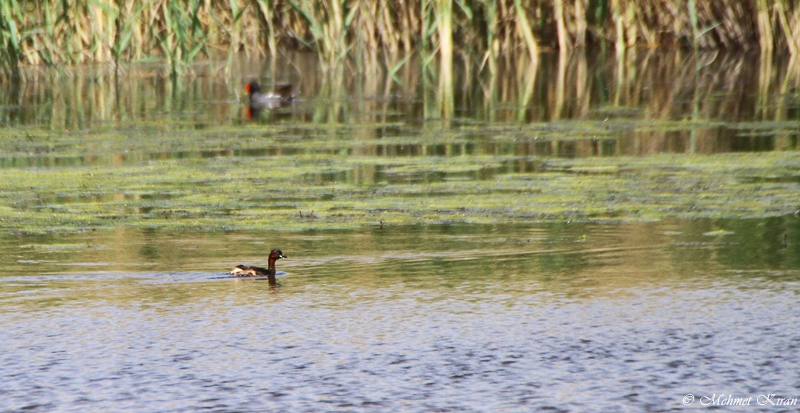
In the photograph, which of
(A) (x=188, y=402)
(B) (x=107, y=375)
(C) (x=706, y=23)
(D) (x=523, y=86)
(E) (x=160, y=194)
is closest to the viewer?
(A) (x=188, y=402)

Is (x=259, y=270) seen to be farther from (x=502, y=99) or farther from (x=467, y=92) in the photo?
(x=467, y=92)

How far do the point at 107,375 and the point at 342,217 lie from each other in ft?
9.43

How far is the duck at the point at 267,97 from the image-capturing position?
47.1 feet

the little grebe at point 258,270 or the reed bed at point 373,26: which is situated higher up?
the reed bed at point 373,26

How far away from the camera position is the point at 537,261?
604 cm

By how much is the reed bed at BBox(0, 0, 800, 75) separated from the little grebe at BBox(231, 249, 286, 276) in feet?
24.6

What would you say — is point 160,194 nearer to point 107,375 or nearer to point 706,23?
point 107,375

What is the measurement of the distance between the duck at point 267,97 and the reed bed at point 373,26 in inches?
22.0

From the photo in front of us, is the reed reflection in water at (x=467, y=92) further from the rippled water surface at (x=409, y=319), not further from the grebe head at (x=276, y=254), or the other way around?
the grebe head at (x=276, y=254)

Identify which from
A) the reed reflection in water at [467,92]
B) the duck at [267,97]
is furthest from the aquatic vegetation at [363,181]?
the duck at [267,97]

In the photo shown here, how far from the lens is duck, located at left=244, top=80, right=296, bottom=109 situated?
47.1ft

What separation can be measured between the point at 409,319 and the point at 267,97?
9692mm

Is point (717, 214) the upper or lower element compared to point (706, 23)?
lower

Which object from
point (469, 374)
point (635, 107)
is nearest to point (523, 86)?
point (635, 107)
